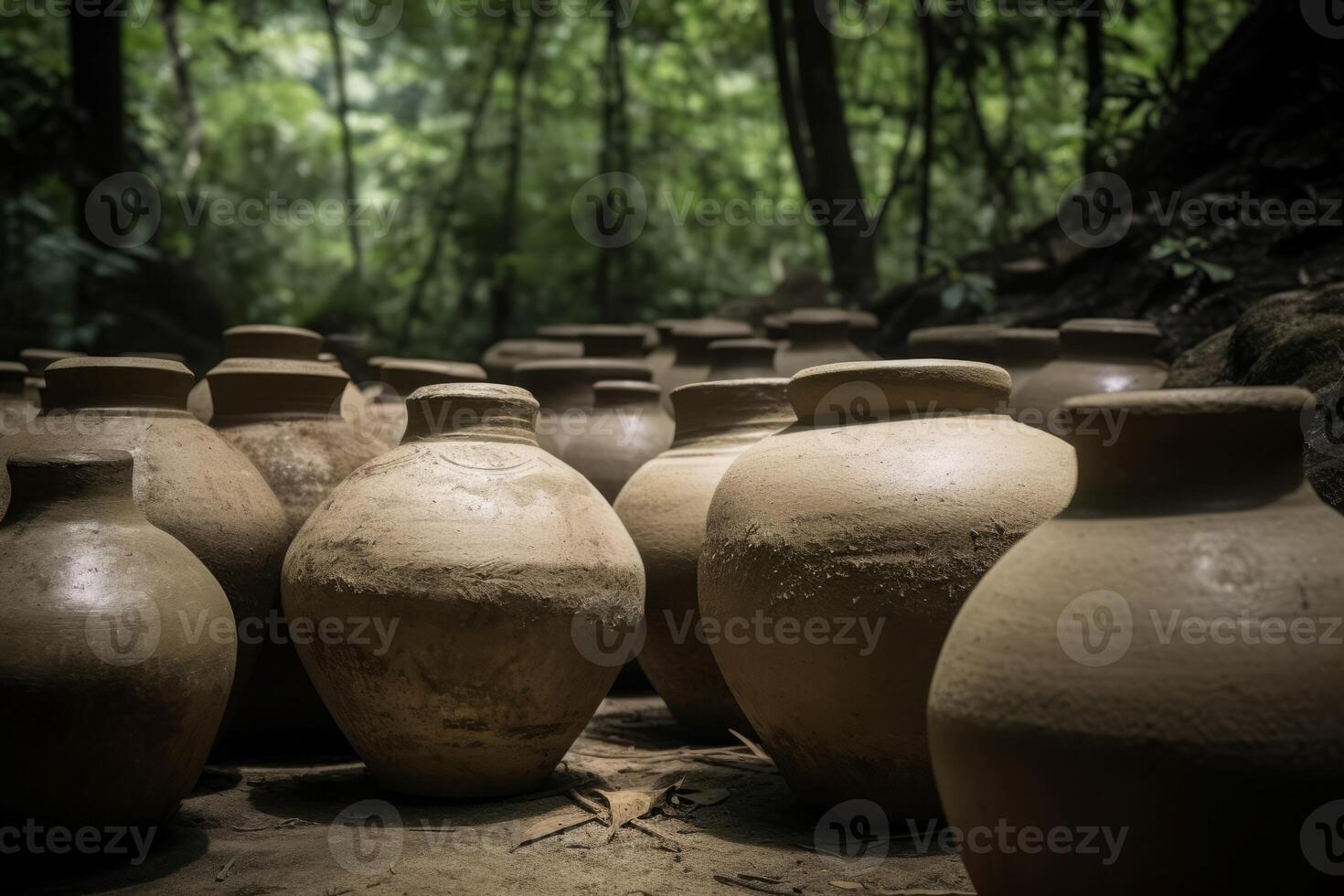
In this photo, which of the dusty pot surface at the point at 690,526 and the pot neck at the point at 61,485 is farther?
the dusty pot surface at the point at 690,526

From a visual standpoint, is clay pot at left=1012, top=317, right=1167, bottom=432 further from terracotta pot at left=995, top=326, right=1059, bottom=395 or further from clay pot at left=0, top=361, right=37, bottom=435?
clay pot at left=0, top=361, right=37, bottom=435

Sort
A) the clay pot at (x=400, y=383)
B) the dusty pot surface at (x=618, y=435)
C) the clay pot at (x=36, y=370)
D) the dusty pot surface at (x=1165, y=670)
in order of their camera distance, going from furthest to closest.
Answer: the dusty pot surface at (x=618, y=435) → the clay pot at (x=400, y=383) → the clay pot at (x=36, y=370) → the dusty pot surface at (x=1165, y=670)

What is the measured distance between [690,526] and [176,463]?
168cm

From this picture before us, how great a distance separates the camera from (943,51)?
1007 cm

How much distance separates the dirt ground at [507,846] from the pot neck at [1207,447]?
3.55 feet

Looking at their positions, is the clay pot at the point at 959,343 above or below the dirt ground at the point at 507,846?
above

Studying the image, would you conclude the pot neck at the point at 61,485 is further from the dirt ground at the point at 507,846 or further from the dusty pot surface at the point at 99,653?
the dirt ground at the point at 507,846

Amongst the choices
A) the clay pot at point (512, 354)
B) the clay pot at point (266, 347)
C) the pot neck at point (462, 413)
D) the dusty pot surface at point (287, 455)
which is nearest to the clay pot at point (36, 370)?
the clay pot at point (266, 347)

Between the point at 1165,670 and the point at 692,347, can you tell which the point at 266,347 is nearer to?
the point at 692,347

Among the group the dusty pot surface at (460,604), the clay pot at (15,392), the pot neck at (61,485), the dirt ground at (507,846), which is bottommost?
the dirt ground at (507,846)

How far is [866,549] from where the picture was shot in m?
2.97

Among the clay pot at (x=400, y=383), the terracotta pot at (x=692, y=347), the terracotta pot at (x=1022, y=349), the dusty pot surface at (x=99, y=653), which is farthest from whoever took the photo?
the terracotta pot at (x=692, y=347)

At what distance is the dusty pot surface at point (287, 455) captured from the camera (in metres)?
4.08

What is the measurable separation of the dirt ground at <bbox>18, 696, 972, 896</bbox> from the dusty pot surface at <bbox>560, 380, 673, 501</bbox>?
1578 mm
